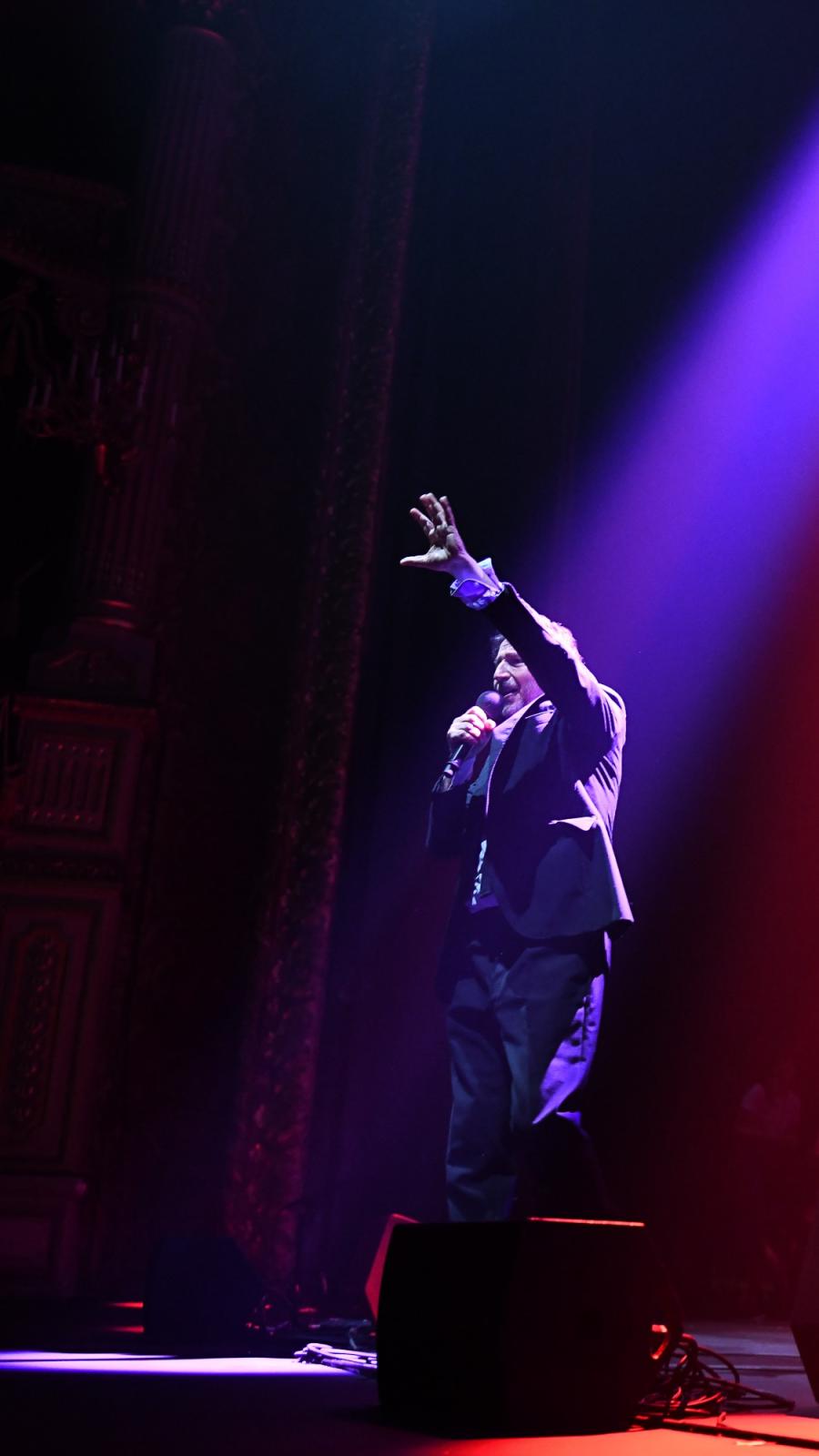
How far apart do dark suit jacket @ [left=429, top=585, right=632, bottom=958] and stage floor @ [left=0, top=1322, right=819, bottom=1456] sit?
1.01 m

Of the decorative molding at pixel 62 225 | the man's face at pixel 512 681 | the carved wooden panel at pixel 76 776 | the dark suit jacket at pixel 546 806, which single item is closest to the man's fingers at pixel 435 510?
the dark suit jacket at pixel 546 806

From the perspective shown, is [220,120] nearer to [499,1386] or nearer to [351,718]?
[351,718]

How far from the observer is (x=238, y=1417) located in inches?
85.8

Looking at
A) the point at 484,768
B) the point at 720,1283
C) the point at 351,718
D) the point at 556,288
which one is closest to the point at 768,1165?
the point at 720,1283

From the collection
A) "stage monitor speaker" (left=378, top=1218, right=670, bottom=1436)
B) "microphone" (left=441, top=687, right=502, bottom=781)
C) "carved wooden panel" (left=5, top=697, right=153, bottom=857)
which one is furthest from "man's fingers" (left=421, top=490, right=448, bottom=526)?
"carved wooden panel" (left=5, top=697, right=153, bottom=857)

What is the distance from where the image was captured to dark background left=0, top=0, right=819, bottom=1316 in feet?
15.4

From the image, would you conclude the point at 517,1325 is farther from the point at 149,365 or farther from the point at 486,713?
the point at 149,365

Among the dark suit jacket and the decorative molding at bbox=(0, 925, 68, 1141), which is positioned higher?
the dark suit jacket

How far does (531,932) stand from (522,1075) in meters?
0.30

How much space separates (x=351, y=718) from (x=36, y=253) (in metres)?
1.95

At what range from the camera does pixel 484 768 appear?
356 cm

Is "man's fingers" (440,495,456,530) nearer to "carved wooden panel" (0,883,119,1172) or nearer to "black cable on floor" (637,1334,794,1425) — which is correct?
"black cable on floor" (637,1334,794,1425)

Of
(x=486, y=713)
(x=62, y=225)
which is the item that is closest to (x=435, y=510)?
(x=486, y=713)

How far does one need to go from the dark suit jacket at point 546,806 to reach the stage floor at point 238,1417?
3.33 feet
